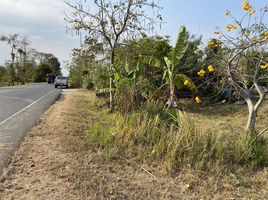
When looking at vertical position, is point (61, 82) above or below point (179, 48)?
below

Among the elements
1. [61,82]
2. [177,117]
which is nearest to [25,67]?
[61,82]

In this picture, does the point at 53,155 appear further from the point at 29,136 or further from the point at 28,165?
the point at 29,136

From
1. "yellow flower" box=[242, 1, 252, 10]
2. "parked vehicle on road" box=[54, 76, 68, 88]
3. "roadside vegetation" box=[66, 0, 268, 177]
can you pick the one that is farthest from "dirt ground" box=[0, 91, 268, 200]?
"parked vehicle on road" box=[54, 76, 68, 88]

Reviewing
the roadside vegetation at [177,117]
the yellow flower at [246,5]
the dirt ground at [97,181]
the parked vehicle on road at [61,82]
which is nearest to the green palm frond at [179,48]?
the roadside vegetation at [177,117]

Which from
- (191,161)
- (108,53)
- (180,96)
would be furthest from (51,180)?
(180,96)

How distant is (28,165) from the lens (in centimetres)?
390

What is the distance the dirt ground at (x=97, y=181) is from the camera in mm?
3158

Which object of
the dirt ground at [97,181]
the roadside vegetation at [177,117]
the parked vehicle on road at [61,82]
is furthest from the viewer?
the parked vehicle on road at [61,82]

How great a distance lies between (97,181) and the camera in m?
3.47

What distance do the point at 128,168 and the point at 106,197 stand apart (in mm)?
1038

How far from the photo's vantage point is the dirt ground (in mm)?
3158

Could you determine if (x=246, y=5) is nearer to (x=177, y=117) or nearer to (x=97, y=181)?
(x=177, y=117)

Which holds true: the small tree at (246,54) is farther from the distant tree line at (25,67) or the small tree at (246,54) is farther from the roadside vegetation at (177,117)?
the distant tree line at (25,67)

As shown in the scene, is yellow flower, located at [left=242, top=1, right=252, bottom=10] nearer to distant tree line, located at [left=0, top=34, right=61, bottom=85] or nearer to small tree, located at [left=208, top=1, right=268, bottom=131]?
small tree, located at [left=208, top=1, right=268, bottom=131]
